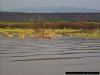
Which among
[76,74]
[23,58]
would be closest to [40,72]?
[76,74]

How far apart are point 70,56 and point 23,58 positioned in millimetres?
2716

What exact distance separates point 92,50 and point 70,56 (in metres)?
3.61

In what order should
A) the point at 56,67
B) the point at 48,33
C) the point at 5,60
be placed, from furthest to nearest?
the point at 48,33, the point at 5,60, the point at 56,67

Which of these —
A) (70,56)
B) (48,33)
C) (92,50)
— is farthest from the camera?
(48,33)

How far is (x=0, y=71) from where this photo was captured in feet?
52.3

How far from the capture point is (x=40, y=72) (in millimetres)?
15914

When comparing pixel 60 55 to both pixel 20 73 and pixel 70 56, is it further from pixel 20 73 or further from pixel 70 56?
pixel 20 73

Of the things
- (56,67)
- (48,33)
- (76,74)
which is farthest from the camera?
(48,33)

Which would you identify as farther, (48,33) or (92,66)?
(48,33)

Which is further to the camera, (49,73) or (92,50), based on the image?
(92,50)

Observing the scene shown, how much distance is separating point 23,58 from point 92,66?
13.4ft

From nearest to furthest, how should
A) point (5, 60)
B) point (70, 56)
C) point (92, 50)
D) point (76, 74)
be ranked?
point (76, 74)
point (5, 60)
point (70, 56)
point (92, 50)

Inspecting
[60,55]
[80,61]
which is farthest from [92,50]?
[80,61]

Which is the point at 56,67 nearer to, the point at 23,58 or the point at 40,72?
the point at 40,72
